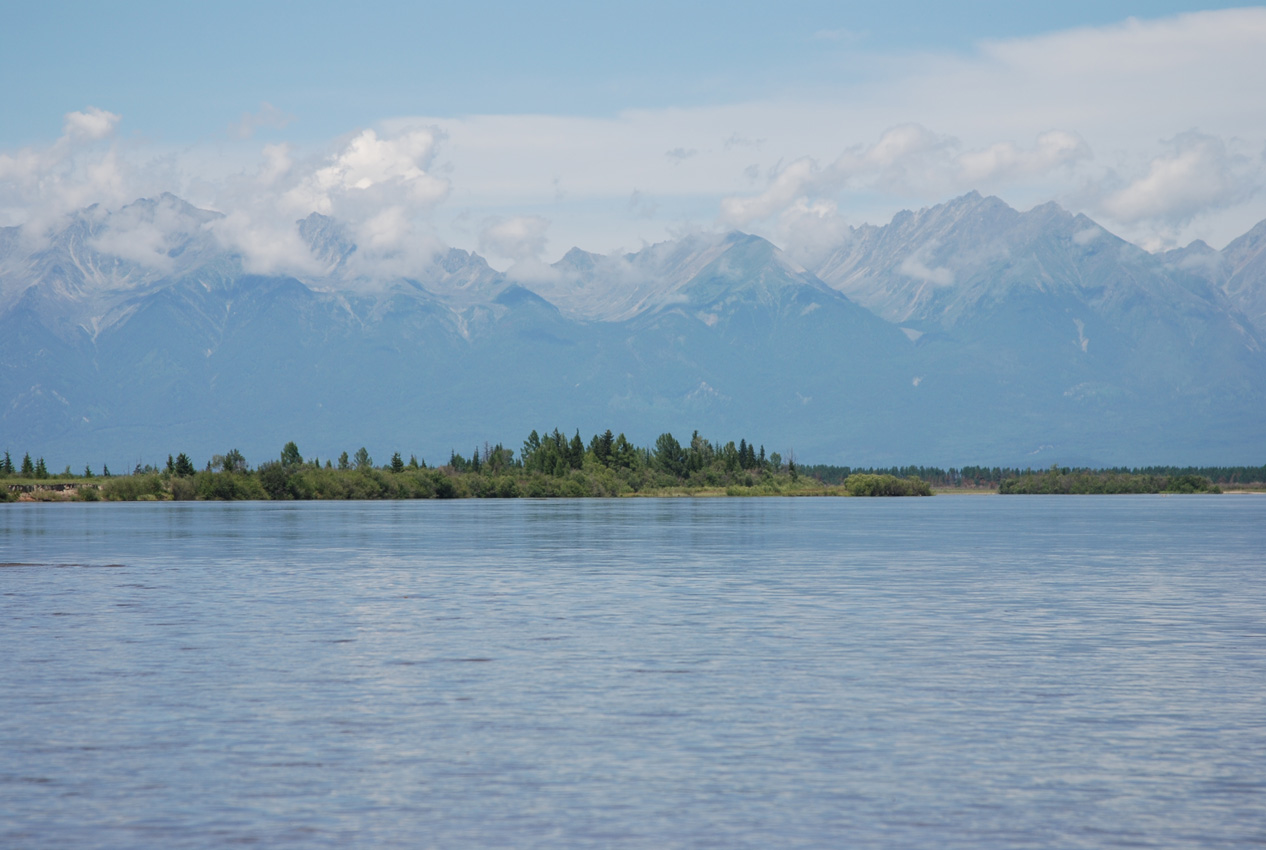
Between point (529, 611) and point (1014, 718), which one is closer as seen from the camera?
point (1014, 718)

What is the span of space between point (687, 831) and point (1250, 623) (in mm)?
26995

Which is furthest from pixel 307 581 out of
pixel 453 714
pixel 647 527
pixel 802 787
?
pixel 647 527

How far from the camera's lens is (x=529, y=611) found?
1655 inches

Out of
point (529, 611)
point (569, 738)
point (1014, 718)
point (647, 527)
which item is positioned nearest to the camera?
point (569, 738)

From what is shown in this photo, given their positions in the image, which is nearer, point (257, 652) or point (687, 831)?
point (687, 831)

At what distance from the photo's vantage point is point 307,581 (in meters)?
54.0

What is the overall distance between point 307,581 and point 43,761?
3329cm

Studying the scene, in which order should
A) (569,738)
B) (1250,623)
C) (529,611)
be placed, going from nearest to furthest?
(569,738) < (1250,623) < (529,611)

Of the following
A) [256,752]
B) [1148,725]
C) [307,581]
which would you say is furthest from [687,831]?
[307,581]

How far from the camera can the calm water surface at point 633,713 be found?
17.9 m

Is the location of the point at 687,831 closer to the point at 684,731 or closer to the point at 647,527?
the point at 684,731

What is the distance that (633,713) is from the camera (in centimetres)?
2467

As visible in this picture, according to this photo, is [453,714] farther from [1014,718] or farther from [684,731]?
[1014,718]

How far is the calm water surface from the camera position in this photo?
17.9 meters
